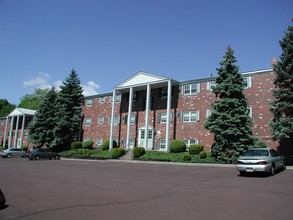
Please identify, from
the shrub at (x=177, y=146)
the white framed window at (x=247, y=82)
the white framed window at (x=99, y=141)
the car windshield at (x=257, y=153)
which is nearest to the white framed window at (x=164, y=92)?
the shrub at (x=177, y=146)

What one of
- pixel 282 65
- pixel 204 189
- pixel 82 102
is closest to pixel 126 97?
pixel 82 102

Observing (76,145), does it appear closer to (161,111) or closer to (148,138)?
(148,138)

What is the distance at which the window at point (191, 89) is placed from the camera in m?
32.7

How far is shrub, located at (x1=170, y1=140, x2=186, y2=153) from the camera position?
30269 millimetres

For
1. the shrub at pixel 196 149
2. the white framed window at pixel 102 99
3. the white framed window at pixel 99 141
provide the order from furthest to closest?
the white framed window at pixel 102 99, the white framed window at pixel 99 141, the shrub at pixel 196 149

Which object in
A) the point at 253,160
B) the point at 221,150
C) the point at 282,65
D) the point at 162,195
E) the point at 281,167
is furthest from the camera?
the point at 221,150

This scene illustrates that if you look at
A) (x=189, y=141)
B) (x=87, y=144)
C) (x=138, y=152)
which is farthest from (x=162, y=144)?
(x=87, y=144)

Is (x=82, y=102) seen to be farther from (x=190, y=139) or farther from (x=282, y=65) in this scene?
(x=282, y=65)

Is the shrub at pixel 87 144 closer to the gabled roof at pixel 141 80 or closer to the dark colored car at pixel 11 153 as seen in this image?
the gabled roof at pixel 141 80

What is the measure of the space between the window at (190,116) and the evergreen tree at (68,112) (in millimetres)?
17950

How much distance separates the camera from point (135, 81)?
37062mm

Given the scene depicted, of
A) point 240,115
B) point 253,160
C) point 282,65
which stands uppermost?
point 282,65

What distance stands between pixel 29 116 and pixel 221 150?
46.1 meters

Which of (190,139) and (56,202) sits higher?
(190,139)
